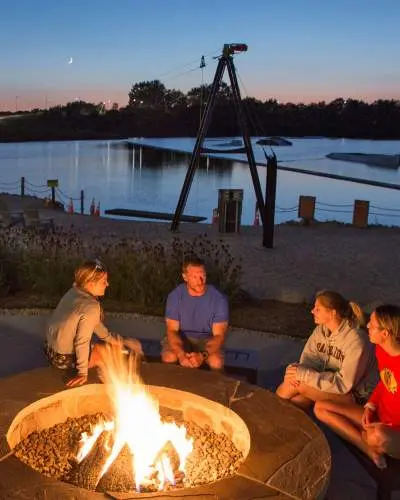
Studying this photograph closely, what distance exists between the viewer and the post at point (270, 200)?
1156 cm

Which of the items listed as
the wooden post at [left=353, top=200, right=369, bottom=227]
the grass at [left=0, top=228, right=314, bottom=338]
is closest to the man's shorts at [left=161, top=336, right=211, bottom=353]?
the grass at [left=0, top=228, right=314, bottom=338]

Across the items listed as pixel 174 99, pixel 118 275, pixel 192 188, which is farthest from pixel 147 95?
pixel 118 275

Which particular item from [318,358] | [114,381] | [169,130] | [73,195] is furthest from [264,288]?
[169,130]

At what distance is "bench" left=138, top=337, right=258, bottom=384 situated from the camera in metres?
4.39

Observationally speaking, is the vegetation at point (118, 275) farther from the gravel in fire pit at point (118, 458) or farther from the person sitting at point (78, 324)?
the gravel in fire pit at point (118, 458)

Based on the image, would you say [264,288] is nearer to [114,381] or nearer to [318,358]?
[318,358]

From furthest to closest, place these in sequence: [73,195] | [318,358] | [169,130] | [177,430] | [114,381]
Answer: [169,130] < [73,195] < [318,358] < [114,381] < [177,430]

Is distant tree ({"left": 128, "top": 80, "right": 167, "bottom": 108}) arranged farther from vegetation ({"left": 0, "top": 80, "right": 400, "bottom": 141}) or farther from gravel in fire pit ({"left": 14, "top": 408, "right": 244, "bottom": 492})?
gravel in fire pit ({"left": 14, "top": 408, "right": 244, "bottom": 492})

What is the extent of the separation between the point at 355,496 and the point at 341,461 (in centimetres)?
39

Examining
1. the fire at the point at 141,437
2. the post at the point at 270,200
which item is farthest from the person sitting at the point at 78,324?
the post at the point at 270,200

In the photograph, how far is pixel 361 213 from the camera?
630 inches

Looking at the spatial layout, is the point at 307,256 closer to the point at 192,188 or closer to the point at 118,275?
the point at 118,275

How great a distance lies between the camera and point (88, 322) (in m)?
3.71

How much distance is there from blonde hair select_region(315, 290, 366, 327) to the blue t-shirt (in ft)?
3.06
